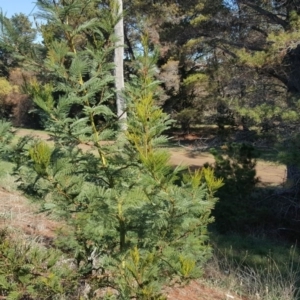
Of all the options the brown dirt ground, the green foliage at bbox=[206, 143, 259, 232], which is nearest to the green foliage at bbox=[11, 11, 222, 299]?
the brown dirt ground

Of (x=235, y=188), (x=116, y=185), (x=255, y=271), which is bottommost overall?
(x=255, y=271)

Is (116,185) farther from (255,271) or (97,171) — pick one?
(255,271)

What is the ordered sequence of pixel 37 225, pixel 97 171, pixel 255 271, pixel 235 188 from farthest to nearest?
pixel 235 188, pixel 255 271, pixel 37 225, pixel 97 171

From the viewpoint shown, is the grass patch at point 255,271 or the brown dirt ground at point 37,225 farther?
the grass patch at point 255,271

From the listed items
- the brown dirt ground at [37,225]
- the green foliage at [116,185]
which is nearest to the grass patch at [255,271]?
the brown dirt ground at [37,225]

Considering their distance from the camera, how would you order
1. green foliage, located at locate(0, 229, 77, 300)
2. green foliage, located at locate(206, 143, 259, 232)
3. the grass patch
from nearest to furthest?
1. green foliage, located at locate(0, 229, 77, 300)
2. the grass patch
3. green foliage, located at locate(206, 143, 259, 232)

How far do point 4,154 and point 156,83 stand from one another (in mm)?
1106

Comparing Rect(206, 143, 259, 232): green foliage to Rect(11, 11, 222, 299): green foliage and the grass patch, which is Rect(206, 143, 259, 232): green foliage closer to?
the grass patch

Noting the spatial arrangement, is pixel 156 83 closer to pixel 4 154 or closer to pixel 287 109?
pixel 4 154

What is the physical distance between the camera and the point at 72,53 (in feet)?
9.40

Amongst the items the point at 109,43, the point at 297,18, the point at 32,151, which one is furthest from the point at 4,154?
the point at 297,18

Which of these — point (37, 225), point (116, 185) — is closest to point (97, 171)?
point (116, 185)

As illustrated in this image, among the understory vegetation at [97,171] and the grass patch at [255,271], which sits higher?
the understory vegetation at [97,171]

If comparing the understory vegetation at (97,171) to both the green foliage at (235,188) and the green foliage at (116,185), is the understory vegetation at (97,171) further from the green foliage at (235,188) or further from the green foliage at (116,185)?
the green foliage at (235,188)
